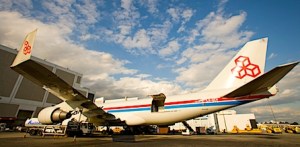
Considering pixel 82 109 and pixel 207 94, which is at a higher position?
pixel 207 94

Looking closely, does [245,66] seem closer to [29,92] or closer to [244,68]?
[244,68]

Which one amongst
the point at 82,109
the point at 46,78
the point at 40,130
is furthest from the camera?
the point at 40,130

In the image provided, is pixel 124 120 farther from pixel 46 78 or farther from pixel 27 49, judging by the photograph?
pixel 27 49

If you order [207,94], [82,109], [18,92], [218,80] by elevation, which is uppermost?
[18,92]

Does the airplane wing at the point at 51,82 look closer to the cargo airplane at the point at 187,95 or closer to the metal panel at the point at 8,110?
the cargo airplane at the point at 187,95

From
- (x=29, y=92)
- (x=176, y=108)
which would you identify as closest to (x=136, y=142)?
(x=176, y=108)

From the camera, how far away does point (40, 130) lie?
57.7 ft

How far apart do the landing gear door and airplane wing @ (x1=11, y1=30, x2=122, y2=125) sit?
3.71 meters

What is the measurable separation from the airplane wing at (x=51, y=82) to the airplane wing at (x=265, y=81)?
10673mm

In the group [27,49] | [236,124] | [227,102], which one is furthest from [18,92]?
[236,124]

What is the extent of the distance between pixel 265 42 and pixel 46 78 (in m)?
15.0

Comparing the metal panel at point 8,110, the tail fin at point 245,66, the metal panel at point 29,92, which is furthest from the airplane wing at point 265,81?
the metal panel at point 29,92

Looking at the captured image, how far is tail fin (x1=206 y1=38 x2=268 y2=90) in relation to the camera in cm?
1295

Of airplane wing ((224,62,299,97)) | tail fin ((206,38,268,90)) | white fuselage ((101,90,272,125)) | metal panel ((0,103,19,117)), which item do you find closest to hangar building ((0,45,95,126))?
metal panel ((0,103,19,117))
